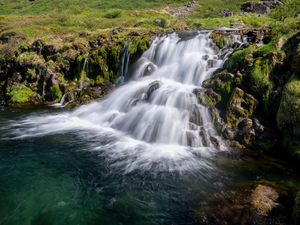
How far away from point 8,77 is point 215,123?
65.4ft

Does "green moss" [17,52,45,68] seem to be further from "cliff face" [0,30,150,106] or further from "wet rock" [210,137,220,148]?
"wet rock" [210,137,220,148]

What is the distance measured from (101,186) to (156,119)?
564 cm

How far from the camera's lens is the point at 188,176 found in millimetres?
10961

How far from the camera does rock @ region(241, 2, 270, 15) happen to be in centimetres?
5372

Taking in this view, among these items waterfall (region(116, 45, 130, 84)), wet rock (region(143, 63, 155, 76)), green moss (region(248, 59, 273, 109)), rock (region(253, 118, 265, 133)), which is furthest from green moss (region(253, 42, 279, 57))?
waterfall (region(116, 45, 130, 84))

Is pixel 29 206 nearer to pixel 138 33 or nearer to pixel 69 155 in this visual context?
pixel 69 155

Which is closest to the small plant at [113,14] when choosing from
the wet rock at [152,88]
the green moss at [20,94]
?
the green moss at [20,94]

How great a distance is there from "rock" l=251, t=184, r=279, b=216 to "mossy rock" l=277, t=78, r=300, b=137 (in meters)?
A: 3.65

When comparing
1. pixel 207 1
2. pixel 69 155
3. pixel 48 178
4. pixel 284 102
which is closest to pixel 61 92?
pixel 69 155

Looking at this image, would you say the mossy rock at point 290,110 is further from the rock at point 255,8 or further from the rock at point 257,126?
the rock at point 255,8

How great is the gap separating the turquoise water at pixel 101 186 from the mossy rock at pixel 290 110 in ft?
5.02

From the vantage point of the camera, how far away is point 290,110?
12.2m

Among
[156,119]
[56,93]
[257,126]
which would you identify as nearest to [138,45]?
[56,93]

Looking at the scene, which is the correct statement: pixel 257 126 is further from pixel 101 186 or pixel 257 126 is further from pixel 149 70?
pixel 149 70
